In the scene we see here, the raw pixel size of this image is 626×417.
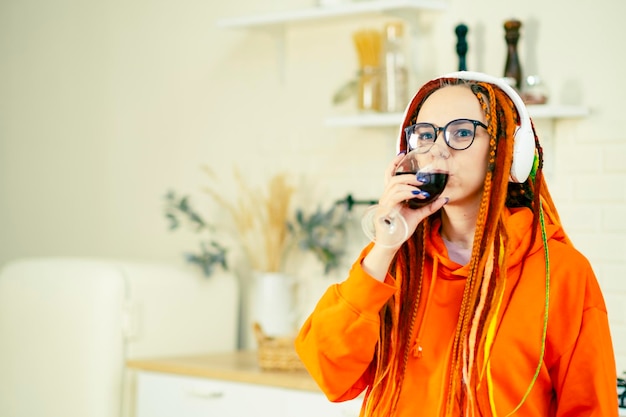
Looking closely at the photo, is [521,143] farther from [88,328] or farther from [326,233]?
[88,328]

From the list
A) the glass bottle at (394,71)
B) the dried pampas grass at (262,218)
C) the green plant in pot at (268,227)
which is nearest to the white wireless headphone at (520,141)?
the glass bottle at (394,71)

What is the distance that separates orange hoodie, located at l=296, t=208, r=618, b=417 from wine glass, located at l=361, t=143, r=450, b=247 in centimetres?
7

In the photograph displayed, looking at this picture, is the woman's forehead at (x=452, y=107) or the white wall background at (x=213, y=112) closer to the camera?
the woman's forehead at (x=452, y=107)

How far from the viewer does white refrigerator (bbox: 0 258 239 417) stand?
3158mm

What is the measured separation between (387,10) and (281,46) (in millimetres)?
514

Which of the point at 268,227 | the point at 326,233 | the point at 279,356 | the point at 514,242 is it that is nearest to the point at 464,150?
the point at 514,242

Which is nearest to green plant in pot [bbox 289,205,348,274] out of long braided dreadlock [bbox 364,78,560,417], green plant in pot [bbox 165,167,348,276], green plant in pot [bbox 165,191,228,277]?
green plant in pot [bbox 165,167,348,276]

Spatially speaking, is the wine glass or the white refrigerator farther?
the white refrigerator

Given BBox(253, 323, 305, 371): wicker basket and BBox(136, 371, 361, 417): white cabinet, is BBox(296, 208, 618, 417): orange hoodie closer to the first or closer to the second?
BBox(136, 371, 361, 417): white cabinet

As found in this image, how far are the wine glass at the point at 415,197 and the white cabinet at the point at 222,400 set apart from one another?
3.84 feet

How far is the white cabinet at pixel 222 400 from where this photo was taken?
2775mm

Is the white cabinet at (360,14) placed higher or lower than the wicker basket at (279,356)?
higher

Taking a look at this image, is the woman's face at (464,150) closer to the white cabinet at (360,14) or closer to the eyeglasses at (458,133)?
the eyeglasses at (458,133)

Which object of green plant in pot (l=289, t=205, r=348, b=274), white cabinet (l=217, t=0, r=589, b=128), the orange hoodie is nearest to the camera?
the orange hoodie
